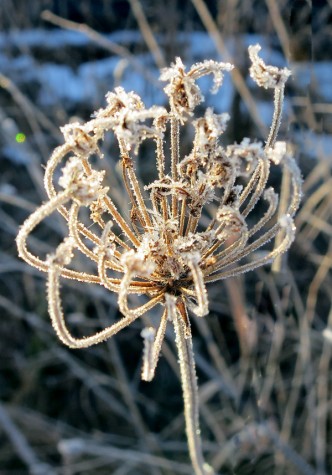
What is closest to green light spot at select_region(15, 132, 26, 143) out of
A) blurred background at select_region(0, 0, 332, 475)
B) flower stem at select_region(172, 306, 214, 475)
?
blurred background at select_region(0, 0, 332, 475)

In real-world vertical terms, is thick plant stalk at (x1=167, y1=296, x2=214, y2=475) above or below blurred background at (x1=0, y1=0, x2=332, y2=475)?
below

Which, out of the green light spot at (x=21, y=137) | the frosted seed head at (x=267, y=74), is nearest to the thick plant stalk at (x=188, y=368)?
the frosted seed head at (x=267, y=74)

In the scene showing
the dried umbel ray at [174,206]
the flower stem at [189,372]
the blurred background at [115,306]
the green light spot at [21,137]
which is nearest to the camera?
the dried umbel ray at [174,206]

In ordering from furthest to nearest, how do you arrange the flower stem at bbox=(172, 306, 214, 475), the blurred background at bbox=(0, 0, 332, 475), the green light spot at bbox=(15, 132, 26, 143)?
the green light spot at bbox=(15, 132, 26, 143) < the blurred background at bbox=(0, 0, 332, 475) < the flower stem at bbox=(172, 306, 214, 475)

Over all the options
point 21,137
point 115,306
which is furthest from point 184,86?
point 21,137

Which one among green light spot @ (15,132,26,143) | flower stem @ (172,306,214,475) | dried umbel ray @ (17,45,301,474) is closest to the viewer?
dried umbel ray @ (17,45,301,474)

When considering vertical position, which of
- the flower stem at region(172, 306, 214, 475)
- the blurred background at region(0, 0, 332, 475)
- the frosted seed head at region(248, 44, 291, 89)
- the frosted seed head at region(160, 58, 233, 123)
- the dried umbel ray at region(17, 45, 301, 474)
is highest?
the blurred background at region(0, 0, 332, 475)

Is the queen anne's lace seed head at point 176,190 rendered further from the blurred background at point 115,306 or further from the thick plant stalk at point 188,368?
the blurred background at point 115,306

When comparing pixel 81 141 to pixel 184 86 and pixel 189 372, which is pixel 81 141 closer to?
pixel 184 86

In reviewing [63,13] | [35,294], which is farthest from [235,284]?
[63,13]

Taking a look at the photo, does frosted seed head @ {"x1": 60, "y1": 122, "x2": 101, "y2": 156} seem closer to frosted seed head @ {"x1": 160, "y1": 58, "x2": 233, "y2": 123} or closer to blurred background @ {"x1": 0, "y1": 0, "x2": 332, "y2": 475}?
frosted seed head @ {"x1": 160, "y1": 58, "x2": 233, "y2": 123}

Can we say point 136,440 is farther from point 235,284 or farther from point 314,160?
point 314,160
